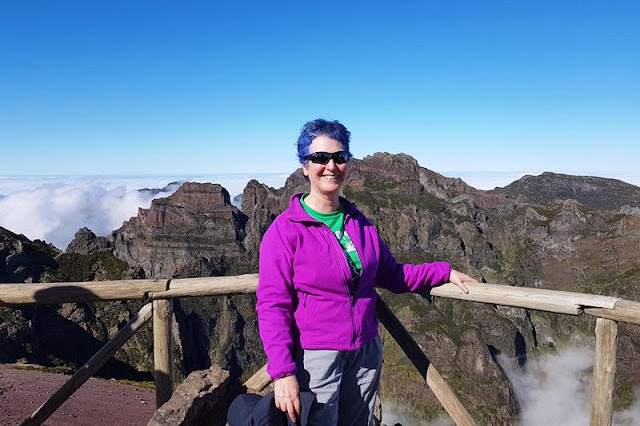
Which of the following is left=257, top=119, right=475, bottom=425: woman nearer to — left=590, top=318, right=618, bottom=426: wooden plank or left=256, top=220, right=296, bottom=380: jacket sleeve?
left=256, top=220, right=296, bottom=380: jacket sleeve

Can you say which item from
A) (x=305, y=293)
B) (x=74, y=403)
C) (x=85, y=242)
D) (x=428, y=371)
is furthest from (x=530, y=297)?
(x=85, y=242)

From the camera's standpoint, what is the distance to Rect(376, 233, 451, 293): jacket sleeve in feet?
14.9

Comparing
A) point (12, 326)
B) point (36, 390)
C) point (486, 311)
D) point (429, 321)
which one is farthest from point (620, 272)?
point (36, 390)

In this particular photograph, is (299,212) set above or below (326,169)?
below

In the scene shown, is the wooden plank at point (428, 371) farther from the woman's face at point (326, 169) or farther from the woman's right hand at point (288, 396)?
the woman's right hand at point (288, 396)

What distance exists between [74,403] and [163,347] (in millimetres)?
5732

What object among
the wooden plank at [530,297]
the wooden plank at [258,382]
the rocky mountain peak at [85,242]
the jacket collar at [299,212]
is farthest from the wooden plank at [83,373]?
the rocky mountain peak at [85,242]

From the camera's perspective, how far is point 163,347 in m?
5.25

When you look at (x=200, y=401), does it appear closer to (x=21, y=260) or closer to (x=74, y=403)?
(x=74, y=403)

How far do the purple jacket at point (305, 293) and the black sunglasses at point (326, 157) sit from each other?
400 millimetres

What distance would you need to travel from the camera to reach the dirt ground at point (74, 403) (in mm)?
7680

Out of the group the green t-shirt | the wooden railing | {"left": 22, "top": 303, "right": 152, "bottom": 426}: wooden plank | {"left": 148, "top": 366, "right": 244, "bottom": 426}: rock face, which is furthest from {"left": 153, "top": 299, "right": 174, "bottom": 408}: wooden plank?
the green t-shirt

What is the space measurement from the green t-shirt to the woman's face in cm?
20

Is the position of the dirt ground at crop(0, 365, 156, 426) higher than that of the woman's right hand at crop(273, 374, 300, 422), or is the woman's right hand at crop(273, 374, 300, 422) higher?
the woman's right hand at crop(273, 374, 300, 422)
